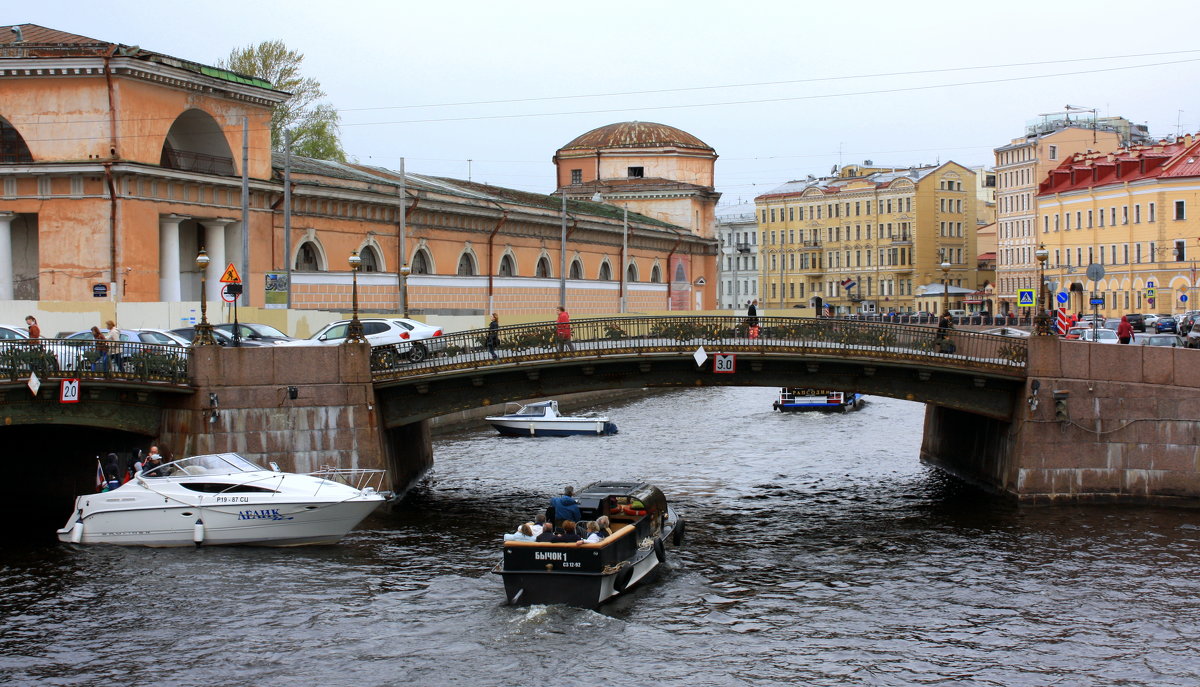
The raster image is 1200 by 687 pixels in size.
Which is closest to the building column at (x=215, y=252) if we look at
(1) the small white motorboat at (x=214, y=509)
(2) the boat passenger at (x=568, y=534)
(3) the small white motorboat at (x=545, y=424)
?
(3) the small white motorboat at (x=545, y=424)

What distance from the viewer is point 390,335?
124 feet

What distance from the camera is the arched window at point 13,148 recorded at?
43.9 meters

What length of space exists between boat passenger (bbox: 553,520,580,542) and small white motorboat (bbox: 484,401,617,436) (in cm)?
2752

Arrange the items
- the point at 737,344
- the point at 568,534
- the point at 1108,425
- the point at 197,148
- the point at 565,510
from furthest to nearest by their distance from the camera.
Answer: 1. the point at 197,148
2. the point at 737,344
3. the point at 1108,425
4. the point at 565,510
5. the point at 568,534

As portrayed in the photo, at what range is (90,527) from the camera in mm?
28859

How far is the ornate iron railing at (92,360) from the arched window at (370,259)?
23.2 metres

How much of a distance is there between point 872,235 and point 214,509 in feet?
345

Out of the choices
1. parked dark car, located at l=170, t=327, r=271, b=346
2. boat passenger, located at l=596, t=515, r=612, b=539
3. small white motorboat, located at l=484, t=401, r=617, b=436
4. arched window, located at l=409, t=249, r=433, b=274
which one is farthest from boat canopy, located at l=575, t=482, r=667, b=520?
arched window, located at l=409, t=249, r=433, b=274

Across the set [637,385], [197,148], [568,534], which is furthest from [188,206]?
[568,534]

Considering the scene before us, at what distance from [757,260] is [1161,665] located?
12297 centimetres

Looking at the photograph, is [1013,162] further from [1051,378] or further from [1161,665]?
[1161,665]

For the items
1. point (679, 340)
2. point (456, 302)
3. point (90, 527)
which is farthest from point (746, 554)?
point (456, 302)

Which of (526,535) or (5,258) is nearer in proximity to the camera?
(526,535)

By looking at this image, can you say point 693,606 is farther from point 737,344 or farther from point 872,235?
point 872,235
